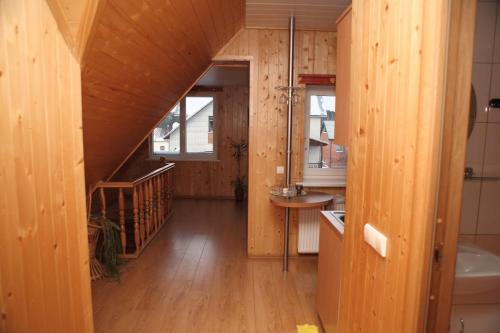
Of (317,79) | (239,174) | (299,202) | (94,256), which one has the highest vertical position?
(317,79)

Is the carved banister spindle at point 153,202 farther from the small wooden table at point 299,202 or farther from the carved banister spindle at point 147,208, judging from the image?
the small wooden table at point 299,202

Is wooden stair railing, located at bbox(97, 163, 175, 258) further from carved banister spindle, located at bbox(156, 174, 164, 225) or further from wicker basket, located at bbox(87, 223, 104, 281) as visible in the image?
wicker basket, located at bbox(87, 223, 104, 281)

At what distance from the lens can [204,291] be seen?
2.85 m

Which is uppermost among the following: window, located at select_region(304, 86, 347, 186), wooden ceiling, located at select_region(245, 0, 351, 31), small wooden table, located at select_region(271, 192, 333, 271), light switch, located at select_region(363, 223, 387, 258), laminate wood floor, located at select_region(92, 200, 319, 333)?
wooden ceiling, located at select_region(245, 0, 351, 31)

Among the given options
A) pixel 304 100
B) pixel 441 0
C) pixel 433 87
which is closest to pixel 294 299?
pixel 304 100

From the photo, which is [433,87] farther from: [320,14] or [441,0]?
[320,14]

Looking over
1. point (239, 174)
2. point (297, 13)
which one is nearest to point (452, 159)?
point (297, 13)

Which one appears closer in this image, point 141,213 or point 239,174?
point 141,213

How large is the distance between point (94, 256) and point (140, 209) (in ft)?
2.44

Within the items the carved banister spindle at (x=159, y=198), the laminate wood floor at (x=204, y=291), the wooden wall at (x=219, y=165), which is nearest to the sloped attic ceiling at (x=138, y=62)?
the carved banister spindle at (x=159, y=198)

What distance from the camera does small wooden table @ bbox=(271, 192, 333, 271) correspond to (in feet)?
9.51

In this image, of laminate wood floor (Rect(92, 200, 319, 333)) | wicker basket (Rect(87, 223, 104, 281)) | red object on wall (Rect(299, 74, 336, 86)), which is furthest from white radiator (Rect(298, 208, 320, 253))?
wicker basket (Rect(87, 223, 104, 281))

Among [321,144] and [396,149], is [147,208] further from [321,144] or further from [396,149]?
[396,149]

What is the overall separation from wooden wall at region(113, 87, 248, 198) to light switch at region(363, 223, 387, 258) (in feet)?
17.6
